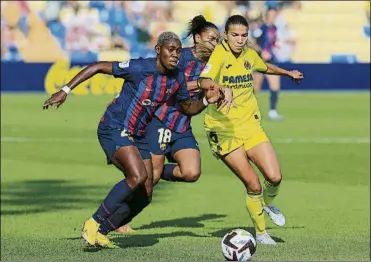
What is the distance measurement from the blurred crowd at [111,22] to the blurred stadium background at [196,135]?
0.05m

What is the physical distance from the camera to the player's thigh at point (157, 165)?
10562mm

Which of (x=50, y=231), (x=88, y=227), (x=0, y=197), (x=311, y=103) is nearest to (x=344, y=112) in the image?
(x=311, y=103)

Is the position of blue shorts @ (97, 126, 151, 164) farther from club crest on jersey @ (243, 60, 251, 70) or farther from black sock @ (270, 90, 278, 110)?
black sock @ (270, 90, 278, 110)

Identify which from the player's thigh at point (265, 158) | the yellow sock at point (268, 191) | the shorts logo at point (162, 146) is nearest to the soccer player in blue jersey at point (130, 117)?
the shorts logo at point (162, 146)

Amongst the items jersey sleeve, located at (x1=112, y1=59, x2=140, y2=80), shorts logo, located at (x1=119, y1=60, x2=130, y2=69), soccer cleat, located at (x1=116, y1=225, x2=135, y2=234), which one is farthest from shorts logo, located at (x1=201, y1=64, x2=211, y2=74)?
soccer cleat, located at (x1=116, y1=225, x2=135, y2=234)

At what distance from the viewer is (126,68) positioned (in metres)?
9.52

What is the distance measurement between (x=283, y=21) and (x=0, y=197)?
27334 millimetres

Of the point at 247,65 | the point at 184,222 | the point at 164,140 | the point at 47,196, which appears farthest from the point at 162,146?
the point at 47,196

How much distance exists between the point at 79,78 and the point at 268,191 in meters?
2.41

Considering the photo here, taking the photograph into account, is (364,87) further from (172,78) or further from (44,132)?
(172,78)

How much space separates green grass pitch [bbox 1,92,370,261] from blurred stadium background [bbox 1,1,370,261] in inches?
0.9

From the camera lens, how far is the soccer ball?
8.14 m

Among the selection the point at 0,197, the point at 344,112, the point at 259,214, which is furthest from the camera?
the point at 344,112

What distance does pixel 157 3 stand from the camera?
41.3 m
